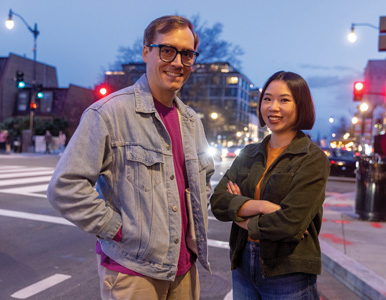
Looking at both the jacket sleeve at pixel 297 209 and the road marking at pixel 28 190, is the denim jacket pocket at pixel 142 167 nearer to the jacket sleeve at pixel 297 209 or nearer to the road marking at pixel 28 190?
the jacket sleeve at pixel 297 209

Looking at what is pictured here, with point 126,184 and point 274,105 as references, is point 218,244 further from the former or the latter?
point 126,184

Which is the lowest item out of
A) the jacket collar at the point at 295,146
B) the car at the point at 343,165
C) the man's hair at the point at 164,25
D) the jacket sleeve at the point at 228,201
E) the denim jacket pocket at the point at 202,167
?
the car at the point at 343,165

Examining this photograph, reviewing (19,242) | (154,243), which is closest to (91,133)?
(154,243)

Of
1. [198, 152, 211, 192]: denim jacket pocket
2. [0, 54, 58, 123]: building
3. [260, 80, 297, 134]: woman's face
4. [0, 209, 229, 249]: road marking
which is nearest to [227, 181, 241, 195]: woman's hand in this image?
[198, 152, 211, 192]: denim jacket pocket

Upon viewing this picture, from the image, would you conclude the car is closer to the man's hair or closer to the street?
the street

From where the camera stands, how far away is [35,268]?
4691mm

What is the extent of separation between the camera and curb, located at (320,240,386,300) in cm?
397

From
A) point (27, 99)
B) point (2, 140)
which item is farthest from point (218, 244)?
point (27, 99)

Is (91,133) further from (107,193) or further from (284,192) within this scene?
(284,192)

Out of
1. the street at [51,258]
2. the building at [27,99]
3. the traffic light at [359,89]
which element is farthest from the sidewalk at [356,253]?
the building at [27,99]

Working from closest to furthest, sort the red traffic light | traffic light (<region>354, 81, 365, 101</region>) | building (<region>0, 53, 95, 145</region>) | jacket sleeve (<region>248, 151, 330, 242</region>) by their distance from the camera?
1. jacket sleeve (<region>248, 151, 330, 242</region>)
2. the red traffic light
3. traffic light (<region>354, 81, 365, 101</region>)
4. building (<region>0, 53, 95, 145</region>)

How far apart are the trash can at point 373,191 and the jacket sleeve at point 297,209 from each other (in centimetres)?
618

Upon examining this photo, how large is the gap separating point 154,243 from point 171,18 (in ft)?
3.85

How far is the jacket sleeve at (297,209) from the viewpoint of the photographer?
2.00 metres
